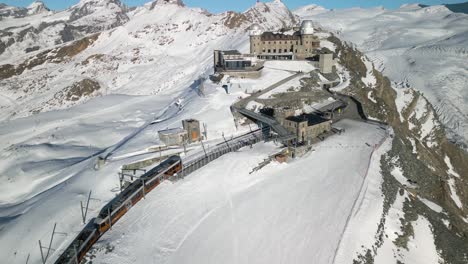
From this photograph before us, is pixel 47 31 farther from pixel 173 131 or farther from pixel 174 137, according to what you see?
pixel 174 137

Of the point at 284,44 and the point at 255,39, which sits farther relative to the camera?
the point at 284,44

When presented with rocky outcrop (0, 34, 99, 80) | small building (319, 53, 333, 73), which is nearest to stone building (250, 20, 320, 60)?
small building (319, 53, 333, 73)

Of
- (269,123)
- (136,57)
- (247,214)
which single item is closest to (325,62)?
(269,123)

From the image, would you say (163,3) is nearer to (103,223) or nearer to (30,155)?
(30,155)

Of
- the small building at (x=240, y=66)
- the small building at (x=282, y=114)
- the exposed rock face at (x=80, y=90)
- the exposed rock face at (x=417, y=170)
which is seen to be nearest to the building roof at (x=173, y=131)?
the small building at (x=282, y=114)

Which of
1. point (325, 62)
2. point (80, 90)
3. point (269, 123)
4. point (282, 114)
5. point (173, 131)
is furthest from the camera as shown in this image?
point (80, 90)

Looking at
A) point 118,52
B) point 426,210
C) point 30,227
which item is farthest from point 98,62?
point 426,210
